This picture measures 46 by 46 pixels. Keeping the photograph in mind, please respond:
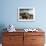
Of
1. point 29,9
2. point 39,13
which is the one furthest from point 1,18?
point 39,13

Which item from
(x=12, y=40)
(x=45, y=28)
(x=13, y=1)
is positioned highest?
(x=13, y=1)

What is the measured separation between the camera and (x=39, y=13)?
4.31 metres

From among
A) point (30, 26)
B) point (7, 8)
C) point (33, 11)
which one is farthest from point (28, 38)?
point (7, 8)

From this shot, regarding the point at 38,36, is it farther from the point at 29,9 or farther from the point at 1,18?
the point at 1,18

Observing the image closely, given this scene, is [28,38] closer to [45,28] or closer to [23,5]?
[45,28]

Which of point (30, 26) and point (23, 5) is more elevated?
point (23, 5)

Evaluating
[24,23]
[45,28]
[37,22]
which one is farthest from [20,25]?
[45,28]

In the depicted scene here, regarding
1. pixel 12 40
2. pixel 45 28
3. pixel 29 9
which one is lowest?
pixel 12 40

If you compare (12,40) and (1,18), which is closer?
(12,40)

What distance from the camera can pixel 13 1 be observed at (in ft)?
14.0

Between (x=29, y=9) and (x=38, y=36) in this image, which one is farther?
(x=29, y=9)

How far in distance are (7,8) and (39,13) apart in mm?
1092

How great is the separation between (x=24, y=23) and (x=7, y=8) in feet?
2.51

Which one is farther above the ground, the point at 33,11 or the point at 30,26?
the point at 33,11
